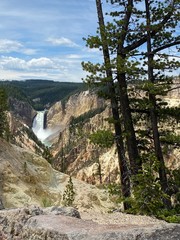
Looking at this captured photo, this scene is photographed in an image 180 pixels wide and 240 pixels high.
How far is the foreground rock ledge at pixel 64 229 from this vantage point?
14.5 feet

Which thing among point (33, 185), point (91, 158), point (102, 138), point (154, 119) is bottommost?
point (91, 158)

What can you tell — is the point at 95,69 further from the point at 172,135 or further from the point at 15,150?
the point at 15,150

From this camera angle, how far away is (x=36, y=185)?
31562mm

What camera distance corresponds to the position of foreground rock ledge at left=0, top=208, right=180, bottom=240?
4426 mm

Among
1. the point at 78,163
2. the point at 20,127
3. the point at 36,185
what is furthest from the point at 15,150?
the point at 20,127

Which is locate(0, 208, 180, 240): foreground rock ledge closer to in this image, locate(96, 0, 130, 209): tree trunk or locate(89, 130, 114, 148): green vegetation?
locate(89, 130, 114, 148): green vegetation

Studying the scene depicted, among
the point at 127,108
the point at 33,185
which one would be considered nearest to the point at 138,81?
the point at 127,108

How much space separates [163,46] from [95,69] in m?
2.25

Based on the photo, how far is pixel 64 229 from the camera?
5008mm

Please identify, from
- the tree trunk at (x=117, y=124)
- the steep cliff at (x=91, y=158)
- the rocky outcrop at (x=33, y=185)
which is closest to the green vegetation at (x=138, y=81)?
the tree trunk at (x=117, y=124)

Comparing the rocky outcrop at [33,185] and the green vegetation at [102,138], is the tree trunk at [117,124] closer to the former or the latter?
the green vegetation at [102,138]

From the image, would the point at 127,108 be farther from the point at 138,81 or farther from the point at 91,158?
the point at 91,158

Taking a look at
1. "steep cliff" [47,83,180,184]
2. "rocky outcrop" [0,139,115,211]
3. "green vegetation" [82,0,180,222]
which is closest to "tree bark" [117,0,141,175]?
"green vegetation" [82,0,180,222]

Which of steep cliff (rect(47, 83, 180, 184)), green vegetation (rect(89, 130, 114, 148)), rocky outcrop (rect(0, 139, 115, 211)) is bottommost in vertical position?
steep cliff (rect(47, 83, 180, 184))
